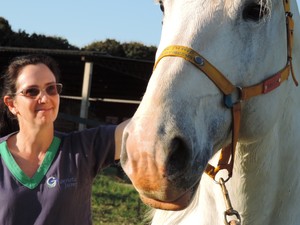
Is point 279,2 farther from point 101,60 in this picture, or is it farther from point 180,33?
point 101,60

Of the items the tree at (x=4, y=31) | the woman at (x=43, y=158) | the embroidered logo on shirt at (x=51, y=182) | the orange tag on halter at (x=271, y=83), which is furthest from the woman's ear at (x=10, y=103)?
the tree at (x=4, y=31)

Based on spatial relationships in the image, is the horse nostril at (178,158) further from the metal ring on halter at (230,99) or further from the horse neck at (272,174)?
the horse neck at (272,174)

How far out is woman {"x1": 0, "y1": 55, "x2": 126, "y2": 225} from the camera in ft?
7.41

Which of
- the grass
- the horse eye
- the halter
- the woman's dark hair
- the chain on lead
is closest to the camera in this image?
the halter

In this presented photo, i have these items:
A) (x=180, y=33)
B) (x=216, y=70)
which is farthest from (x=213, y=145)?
(x=180, y=33)

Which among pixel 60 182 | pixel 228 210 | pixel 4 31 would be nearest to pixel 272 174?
pixel 228 210

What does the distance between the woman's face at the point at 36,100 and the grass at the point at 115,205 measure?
11.6 ft

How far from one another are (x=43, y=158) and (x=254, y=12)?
119 centimetres

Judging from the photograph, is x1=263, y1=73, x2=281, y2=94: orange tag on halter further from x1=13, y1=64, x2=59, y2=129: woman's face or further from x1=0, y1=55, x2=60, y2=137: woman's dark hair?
x1=0, y1=55, x2=60, y2=137: woman's dark hair

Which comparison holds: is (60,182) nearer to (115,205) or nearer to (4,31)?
(115,205)

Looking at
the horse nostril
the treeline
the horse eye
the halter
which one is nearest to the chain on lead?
the halter

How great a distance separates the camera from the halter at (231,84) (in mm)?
1737

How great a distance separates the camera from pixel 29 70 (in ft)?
8.20

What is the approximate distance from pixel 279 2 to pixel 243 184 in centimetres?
79
